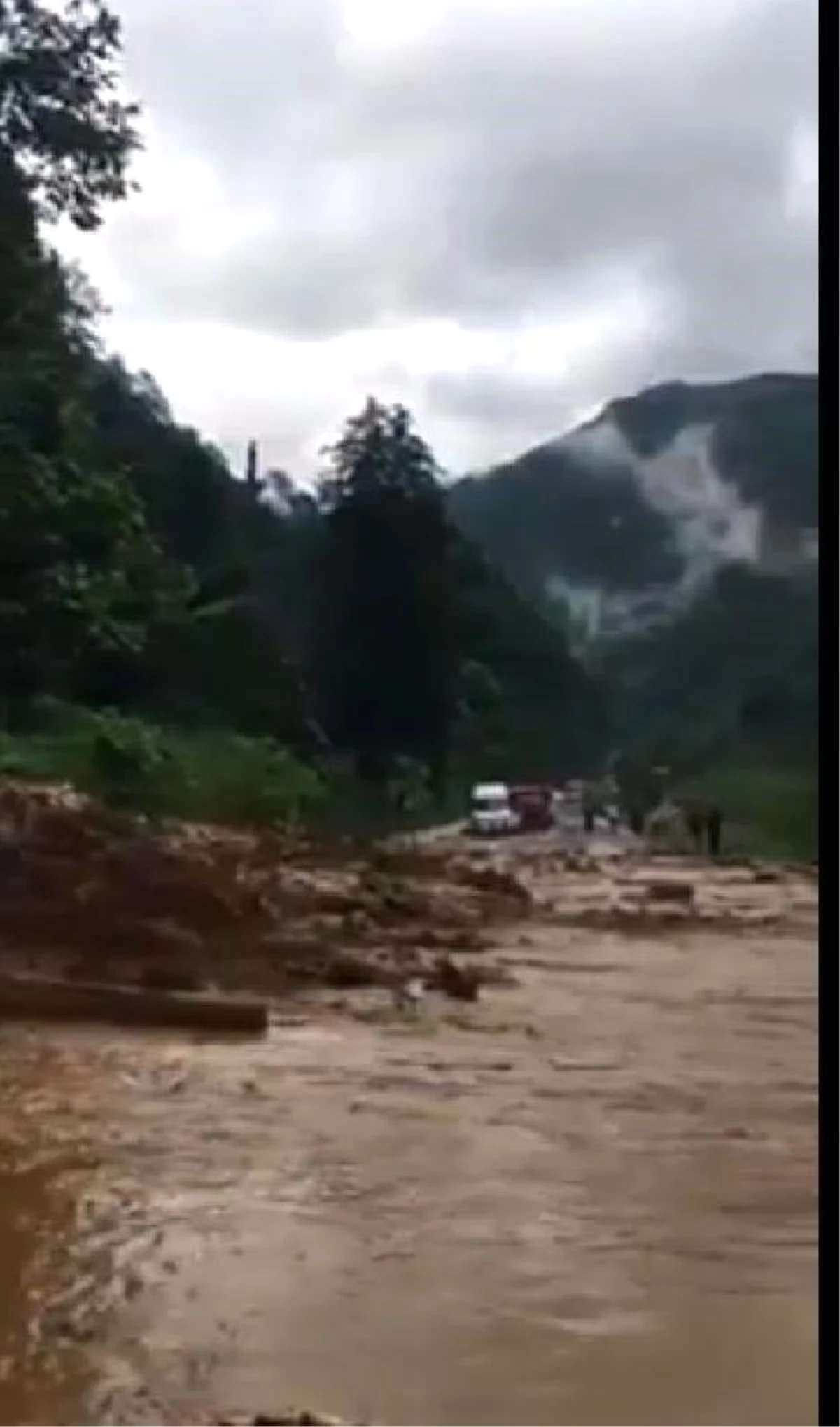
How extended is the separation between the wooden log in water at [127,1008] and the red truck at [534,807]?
16176 millimetres

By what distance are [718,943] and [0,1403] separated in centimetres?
1259

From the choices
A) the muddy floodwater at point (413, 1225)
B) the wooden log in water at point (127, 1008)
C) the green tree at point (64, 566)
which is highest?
the green tree at point (64, 566)

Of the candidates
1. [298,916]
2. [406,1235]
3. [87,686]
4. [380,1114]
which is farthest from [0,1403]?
[87,686]

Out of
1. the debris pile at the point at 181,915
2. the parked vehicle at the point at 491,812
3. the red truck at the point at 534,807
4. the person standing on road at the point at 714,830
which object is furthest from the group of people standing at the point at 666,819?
the debris pile at the point at 181,915

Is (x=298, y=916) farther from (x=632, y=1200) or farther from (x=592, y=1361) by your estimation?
(x=592, y=1361)

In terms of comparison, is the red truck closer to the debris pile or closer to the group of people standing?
the group of people standing

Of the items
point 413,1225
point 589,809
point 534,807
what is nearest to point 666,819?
point 589,809

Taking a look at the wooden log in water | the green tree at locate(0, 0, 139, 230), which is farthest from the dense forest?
the wooden log in water

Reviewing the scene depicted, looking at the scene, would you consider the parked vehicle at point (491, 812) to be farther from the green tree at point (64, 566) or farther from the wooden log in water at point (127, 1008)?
the wooden log in water at point (127, 1008)

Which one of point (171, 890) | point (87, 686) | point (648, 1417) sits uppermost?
point (87, 686)

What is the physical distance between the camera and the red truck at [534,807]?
1049 inches

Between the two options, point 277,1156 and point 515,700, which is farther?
point 515,700

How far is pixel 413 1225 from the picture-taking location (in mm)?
5691

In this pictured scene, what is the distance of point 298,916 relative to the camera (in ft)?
45.2
